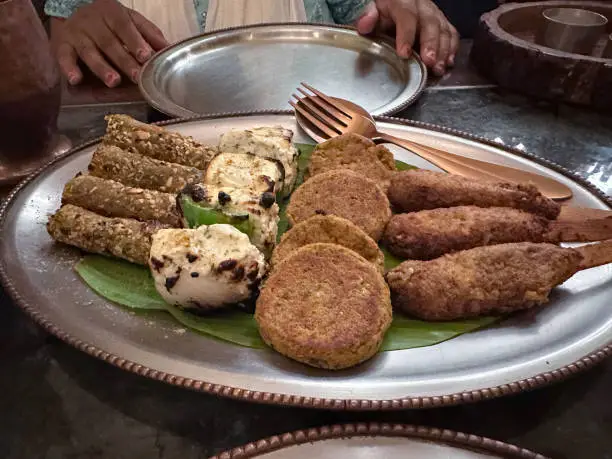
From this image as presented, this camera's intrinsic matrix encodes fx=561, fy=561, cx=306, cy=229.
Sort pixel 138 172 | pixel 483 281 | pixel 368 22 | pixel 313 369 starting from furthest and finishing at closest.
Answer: pixel 368 22, pixel 138 172, pixel 483 281, pixel 313 369

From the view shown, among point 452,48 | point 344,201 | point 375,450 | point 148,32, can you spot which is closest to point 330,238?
point 344,201

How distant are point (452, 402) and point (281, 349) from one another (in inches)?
13.7

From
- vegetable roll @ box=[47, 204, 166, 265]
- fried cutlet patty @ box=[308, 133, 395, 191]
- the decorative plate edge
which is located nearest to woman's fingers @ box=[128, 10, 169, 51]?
fried cutlet patty @ box=[308, 133, 395, 191]

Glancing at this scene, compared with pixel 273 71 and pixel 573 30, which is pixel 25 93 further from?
pixel 573 30

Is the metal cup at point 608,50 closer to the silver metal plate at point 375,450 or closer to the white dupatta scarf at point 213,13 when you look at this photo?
the white dupatta scarf at point 213,13

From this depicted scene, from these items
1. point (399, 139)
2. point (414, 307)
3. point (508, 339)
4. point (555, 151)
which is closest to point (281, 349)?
point (414, 307)

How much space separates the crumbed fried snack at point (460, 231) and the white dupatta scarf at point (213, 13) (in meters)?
2.29

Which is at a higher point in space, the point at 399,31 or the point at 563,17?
the point at 563,17

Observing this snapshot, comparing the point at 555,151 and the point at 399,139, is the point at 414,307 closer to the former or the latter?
the point at 399,139

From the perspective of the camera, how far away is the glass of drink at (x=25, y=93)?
5.49ft

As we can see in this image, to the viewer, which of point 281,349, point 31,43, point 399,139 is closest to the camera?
point 281,349

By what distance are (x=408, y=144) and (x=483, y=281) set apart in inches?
28.9

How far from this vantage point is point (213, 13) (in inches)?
133

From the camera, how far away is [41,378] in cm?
123
